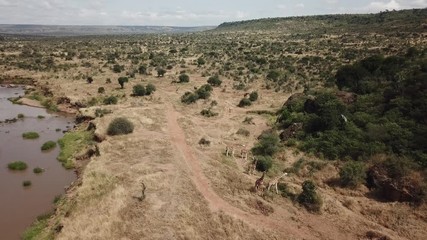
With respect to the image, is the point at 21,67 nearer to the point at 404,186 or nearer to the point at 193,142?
the point at 193,142

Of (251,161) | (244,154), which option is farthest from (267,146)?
(251,161)

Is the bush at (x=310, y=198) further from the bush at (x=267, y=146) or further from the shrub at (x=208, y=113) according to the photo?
the shrub at (x=208, y=113)

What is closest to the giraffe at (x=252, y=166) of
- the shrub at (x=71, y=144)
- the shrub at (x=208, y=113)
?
the shrub at (x=208, y=113)

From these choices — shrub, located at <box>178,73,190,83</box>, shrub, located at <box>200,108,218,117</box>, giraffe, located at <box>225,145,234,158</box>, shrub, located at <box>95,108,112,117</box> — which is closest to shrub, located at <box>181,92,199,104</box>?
shrub, located at <box>200,108,218,117</box>

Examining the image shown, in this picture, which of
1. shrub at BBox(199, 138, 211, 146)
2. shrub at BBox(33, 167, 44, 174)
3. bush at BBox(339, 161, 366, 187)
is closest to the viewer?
bush at BBox(339, 161, 366, 187)

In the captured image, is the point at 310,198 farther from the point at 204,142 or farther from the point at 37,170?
the point at 37,170

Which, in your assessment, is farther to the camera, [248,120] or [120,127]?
[248,120]

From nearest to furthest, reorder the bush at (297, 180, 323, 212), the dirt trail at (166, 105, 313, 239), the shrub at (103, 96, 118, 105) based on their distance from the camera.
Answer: the dirt trail at (166, 105, 313, 239) → the bush at (297, 180, 323, 212) → the shrub at (103, 96, 118, 105)

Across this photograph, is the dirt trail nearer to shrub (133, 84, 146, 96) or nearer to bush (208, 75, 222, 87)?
shrub (133, 84, 146, 96)
